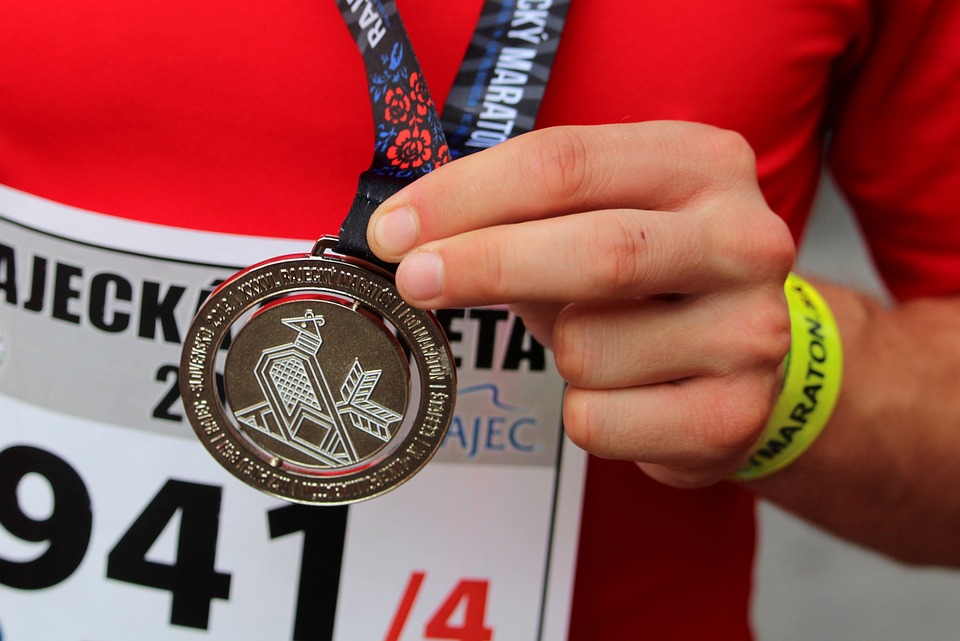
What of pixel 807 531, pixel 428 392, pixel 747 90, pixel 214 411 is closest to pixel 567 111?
pixel 747 90

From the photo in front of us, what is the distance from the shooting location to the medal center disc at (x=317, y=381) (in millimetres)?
683

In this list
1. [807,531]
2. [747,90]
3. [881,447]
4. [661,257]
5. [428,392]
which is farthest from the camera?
[807,531]

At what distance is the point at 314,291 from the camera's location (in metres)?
0.68

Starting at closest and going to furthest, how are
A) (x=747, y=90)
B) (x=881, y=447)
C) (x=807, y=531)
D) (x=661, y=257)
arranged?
(x=661, y=257) < (x=747, y=90) < (x=881, y=447) < (x=807, y=531)

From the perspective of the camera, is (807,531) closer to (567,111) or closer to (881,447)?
(881,447)

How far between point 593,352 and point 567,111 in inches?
10.3

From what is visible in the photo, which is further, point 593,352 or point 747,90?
point 747,90

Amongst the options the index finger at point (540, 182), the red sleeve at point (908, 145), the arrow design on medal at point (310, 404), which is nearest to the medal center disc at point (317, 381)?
the arrow design on medal at point (310, 404)

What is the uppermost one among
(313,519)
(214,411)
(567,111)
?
(567,111)

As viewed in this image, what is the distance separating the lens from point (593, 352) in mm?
643

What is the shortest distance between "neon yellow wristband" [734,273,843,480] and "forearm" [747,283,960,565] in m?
0.03

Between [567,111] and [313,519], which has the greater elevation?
[567,111]

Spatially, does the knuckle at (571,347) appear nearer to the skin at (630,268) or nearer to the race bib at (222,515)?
the skin at (630,268)

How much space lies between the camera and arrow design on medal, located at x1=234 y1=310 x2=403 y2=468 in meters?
0.68
